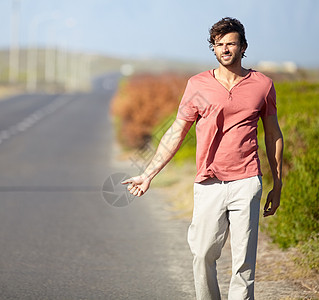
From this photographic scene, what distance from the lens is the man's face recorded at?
472 cm

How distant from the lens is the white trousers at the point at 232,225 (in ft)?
15.5

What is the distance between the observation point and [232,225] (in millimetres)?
4773

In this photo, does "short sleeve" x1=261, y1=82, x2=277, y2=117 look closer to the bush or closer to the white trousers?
the white trousers

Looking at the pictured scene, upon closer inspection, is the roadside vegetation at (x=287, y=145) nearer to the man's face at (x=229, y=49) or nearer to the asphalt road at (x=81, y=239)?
the man's face at (x=229, y=49)

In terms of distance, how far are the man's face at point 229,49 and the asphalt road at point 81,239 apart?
7.79 feet

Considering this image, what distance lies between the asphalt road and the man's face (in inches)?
93.4

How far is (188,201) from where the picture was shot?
11.7 m

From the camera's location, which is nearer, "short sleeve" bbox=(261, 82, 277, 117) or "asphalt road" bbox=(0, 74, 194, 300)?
"short sleeve" bbox=(261, 82, 277, 117)

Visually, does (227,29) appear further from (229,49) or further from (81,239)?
(81,239)

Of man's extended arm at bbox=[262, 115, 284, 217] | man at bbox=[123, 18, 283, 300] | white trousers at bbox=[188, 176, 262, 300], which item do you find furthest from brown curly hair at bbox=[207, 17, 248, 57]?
white trousers at bbox=[188, 176, 262, 300]

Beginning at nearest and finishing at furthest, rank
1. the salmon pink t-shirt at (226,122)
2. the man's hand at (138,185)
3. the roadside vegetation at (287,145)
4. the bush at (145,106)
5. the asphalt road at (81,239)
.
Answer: the salmon pink t-shirt at (226,122), the man's hand at (138,185), the asphalt road at (81,239), the roadside vegetation at (287,145), the bush at (145,106)

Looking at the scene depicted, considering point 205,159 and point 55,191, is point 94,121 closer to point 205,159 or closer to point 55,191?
point 55,191

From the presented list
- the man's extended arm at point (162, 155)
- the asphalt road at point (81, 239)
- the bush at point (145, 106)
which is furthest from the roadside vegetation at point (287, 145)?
the asphalt road at point (81, 239)

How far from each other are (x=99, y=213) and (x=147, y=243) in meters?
2.34
